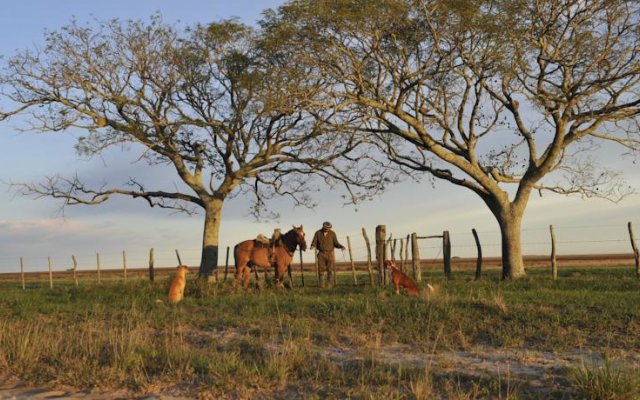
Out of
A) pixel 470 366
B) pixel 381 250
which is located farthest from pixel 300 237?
pixel 470 366

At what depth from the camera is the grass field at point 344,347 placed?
7.64m

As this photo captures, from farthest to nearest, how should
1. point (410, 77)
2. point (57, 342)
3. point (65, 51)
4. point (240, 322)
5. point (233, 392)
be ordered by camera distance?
point (65, 51)
point (410, 77)
point (240, 322)
point (57, 342)
point (233, 392)

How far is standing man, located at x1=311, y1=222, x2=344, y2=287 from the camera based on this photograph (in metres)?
19.7

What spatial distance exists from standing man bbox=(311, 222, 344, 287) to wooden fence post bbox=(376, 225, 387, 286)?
1407 mm

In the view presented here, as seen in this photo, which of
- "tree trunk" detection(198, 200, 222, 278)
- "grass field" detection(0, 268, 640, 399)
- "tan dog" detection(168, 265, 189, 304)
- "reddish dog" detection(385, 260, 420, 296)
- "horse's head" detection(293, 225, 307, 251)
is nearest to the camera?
"grass field" detection(0, 268, 640, 399)

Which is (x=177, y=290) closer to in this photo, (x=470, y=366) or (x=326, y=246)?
(x=326, y=246)

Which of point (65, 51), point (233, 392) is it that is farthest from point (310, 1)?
point (233, 392)

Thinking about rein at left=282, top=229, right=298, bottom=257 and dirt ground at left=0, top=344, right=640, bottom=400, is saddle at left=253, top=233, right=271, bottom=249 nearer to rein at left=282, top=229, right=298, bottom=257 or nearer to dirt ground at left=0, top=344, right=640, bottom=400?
rein at left=282, top=229, right=298, bottom=257

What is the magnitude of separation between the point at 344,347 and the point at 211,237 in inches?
704

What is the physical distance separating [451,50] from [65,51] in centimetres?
1515

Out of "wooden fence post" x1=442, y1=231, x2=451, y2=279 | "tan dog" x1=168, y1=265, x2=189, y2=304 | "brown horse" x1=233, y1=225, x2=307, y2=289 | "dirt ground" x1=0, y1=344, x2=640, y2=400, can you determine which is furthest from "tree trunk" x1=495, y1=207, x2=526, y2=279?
"dirt ground" x1=0, y1=344, x2=640, y2=400

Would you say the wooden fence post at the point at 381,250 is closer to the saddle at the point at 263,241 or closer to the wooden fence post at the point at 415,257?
the wooden fence post at the point at 415,257

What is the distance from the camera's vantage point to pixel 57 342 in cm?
1012

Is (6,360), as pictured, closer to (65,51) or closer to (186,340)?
(186,340)
